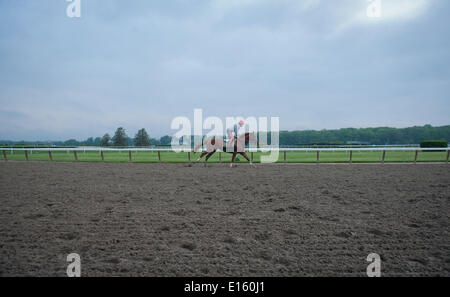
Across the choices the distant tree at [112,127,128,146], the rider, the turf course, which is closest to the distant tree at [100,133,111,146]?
the distant tree at [112,127,128,146]

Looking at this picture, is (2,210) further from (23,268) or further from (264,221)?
(264,221)

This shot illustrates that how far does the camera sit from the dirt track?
2.53 metres

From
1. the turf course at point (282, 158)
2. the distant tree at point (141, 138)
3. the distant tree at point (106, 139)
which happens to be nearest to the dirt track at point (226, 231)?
the turf course at point (282, 158)

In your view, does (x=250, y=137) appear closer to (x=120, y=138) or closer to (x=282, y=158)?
(x=282, y=158)

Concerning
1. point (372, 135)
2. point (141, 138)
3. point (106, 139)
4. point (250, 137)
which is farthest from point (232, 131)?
point (372, 135)

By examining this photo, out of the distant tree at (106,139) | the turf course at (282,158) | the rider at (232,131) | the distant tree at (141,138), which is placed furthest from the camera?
the distant tree at (141,138)

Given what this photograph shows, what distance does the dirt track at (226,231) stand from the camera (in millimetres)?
2525

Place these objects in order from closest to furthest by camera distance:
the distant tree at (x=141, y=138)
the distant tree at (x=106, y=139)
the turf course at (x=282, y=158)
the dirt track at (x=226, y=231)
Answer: the dirt track at (x=226, y=231)
the turf course at (x=282, y=158)
the distant tree at (x=106, y=139)
the distant tree at (x=141, y=138)

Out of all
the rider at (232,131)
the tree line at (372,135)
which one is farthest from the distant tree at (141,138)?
the rider at (232,131)

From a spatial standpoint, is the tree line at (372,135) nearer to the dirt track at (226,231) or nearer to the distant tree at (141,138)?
the distant tree at (141,138)

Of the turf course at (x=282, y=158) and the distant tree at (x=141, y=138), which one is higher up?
the distant tree at (x=141, y=138)

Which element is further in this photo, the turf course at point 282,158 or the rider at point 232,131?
the turf course at point 282,158

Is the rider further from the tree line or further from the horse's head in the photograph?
the tree line
